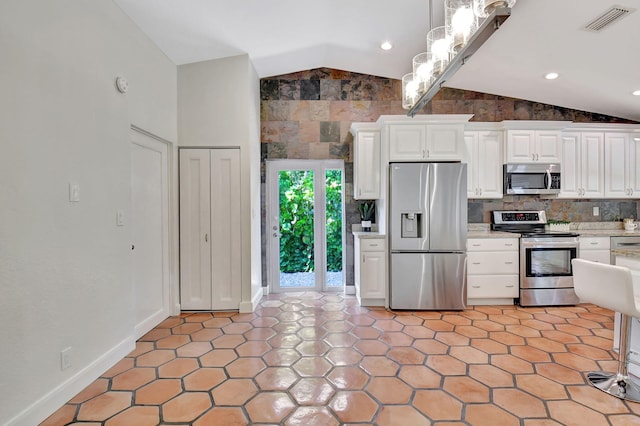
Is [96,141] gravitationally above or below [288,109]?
below

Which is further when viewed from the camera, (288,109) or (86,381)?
(288,109)

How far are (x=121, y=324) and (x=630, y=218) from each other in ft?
21.1

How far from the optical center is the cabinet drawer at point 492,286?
12.5 feet

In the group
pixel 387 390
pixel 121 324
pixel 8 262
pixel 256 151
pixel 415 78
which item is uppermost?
pixel 415 78

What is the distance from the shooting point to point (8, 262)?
165cm

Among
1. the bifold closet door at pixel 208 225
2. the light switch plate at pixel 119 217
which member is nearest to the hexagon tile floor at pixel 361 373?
the bifold closet door at pixel 208 225

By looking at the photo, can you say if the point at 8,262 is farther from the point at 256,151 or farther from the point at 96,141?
the point at 256,151

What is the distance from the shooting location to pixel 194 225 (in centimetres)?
356

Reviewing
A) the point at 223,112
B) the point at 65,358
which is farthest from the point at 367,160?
the point at 65,358

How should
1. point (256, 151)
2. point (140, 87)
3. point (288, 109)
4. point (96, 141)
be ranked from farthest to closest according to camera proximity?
point (288, 109)
point (256, 151)
point (140, 87)
point (96, 141)

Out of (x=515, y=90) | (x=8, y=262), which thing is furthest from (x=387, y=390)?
(x=515, y=90)

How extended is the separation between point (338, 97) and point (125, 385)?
4007 mm

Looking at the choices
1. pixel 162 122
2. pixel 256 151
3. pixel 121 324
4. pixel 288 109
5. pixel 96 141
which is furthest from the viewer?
pixel 288 109

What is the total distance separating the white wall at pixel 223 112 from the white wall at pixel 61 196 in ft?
2.49
